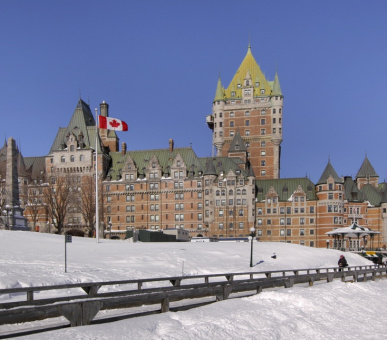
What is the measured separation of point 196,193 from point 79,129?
29.7 metres

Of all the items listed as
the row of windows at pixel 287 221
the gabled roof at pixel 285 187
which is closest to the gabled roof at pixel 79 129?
the gabled roof at pixel 285 187

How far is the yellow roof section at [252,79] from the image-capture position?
12450cm

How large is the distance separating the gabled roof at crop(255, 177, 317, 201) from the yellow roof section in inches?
959

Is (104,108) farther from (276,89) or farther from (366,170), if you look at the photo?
(366,170)

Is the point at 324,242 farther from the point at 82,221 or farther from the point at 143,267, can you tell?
the point at 143,267

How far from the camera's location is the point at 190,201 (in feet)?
346

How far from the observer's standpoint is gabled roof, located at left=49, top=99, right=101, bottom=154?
112 m

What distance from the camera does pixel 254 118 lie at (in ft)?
399

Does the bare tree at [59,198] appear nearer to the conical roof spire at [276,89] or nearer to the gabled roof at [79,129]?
the gabled roof at [79,129]

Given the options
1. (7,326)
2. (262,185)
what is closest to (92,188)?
(262,185)

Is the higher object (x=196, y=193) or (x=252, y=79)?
Answer: (x=252, y=79)

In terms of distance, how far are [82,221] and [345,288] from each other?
88.2m

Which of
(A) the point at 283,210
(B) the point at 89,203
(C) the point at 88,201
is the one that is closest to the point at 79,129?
(C) the point at 88,201

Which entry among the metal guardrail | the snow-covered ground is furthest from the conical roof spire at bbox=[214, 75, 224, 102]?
the metal guardrail
